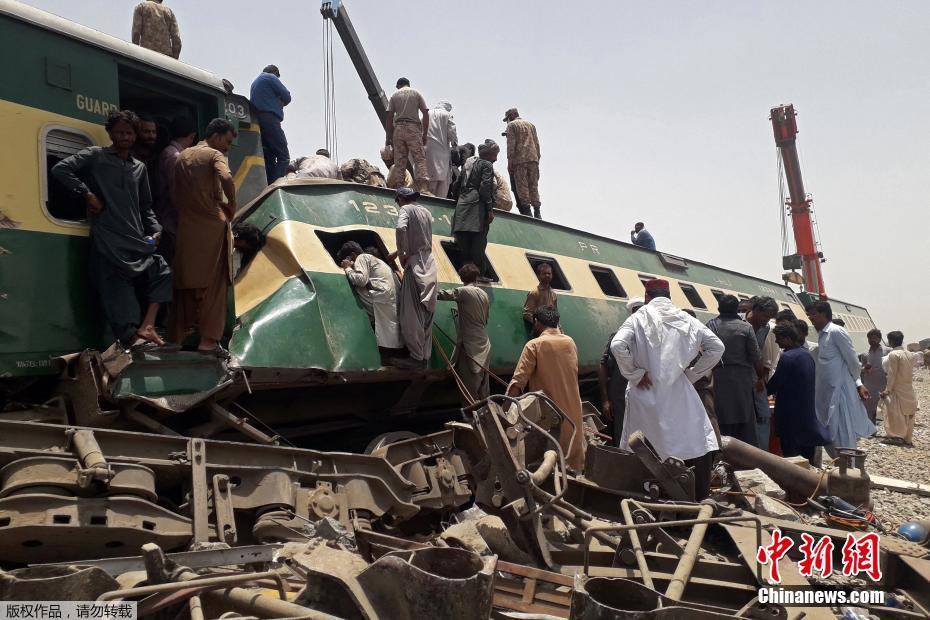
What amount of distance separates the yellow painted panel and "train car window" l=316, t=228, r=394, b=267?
2.45m

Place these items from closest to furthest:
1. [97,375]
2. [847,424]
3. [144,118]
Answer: [97,375]
[144,118]
[847,424]

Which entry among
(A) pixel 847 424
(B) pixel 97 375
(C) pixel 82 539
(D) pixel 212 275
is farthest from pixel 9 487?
(A) pixel 847 424

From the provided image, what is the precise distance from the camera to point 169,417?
5.09 m

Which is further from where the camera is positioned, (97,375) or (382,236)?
(382,236)

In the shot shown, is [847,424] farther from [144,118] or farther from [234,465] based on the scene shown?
[144,118]

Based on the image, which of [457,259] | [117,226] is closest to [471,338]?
[457,259]

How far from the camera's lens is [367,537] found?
13.2 feet

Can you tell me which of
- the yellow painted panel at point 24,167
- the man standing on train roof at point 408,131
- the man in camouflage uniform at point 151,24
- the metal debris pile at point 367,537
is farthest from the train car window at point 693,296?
the yellow painted panel at point 24,167

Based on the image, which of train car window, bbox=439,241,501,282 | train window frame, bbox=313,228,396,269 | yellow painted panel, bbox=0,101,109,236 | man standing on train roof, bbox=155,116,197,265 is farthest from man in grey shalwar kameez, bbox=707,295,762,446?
yellow painted panel, bbox=0,101,109,236

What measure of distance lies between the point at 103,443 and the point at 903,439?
14.4m

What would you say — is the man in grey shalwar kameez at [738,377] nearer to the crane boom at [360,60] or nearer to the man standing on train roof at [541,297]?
the man standing on train roof at [541,297]

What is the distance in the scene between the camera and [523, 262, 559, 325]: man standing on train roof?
8278mm

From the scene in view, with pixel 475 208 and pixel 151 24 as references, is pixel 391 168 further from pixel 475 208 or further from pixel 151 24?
pixel 151 24

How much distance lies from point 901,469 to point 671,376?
7447mm
